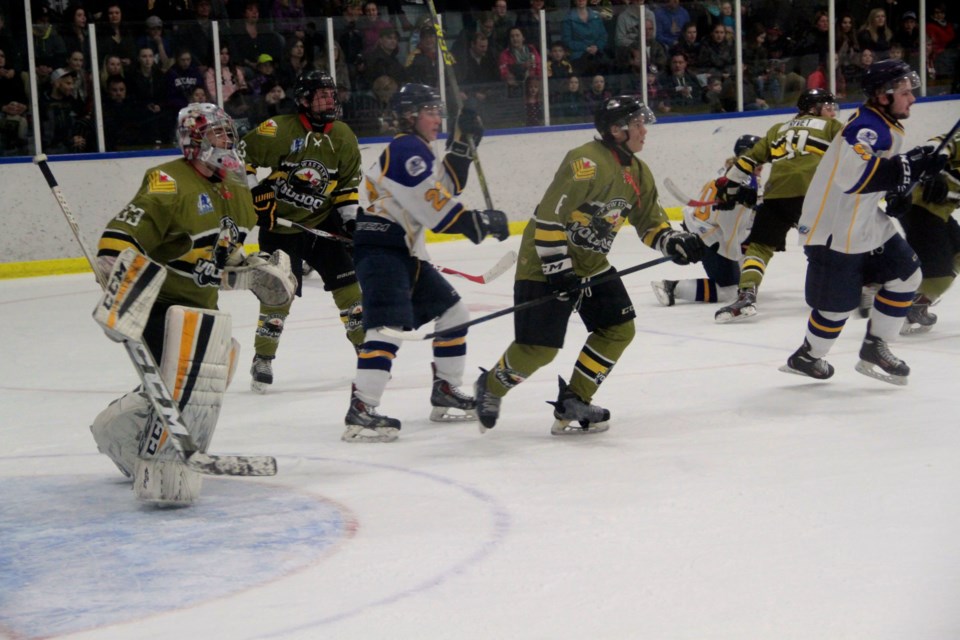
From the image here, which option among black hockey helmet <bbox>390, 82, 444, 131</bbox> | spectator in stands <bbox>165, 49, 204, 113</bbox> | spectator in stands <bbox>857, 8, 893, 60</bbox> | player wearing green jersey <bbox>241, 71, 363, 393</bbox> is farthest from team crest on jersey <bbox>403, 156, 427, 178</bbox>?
spectator in stands <bbox>857, 8, 893, 60</bbox>

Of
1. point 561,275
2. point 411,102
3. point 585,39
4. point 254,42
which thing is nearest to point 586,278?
point 561,275

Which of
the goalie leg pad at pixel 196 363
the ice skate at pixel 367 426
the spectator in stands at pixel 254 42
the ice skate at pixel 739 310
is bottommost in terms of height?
the ice skate at pixel 739 310

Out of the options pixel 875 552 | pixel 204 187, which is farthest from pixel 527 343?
pixel 875 552

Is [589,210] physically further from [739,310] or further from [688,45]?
[688,45]

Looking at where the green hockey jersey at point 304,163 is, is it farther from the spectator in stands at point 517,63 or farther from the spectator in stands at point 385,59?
the spectator in stands at point 517,63

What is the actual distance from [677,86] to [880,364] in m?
6.17

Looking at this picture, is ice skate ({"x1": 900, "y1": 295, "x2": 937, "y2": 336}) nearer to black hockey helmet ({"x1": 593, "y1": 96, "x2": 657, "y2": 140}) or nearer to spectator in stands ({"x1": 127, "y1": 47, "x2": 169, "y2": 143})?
black hockey helmet ({"x1": 593, "y1": 96, "x2": 657, "y2": 140})

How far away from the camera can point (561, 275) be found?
397 centimetres

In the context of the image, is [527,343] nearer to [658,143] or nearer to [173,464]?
[173,464]

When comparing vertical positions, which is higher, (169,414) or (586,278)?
(586,278)

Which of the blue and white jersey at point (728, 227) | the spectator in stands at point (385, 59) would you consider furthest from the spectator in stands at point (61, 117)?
the blue and white jersey at point (728, 227)

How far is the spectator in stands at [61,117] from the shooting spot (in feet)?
27.9

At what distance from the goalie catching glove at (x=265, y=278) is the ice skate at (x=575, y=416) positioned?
919mm

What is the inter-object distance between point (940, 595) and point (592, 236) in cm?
182
